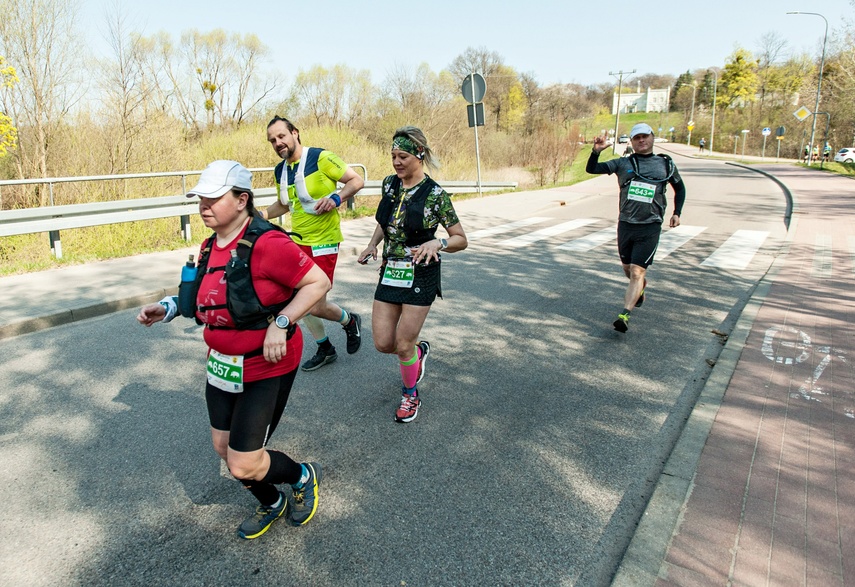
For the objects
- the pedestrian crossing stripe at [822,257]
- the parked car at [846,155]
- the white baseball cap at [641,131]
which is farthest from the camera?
the parked car at [846,155]

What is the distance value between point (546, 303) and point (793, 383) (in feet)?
9.93

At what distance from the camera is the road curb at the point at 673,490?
8.63ft

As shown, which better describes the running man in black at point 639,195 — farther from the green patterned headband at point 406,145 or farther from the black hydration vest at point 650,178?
the green patterned headband at point 406,145

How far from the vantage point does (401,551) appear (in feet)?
9.16

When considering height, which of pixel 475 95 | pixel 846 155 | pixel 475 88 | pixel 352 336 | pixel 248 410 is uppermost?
pixel 475 88

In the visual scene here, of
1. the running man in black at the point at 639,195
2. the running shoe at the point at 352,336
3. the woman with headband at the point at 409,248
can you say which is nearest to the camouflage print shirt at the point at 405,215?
the woman with headband at the point at 409,248

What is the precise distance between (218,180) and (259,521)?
1.66 meters

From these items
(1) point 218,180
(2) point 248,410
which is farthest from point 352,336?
(1) point 218,180

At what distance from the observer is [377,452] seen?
3.72m

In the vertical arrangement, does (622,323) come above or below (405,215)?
below

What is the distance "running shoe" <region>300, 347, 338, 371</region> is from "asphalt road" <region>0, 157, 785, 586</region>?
0.11 metres

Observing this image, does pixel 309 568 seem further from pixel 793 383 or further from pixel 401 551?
pixel 793 383

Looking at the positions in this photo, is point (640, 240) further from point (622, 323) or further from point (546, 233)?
point (546, 233)

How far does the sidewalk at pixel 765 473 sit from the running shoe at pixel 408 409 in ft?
5.43
